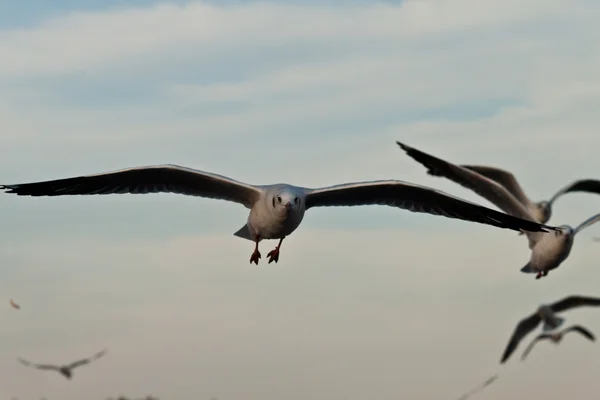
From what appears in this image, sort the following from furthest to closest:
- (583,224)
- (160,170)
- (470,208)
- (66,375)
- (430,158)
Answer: (583,224) → (430,158) → (66,375) → (470,208) → (160,170)

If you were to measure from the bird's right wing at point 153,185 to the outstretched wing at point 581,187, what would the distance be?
1079 centimetres

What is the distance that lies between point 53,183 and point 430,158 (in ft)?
26.6

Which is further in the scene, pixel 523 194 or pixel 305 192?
pixel 523 194

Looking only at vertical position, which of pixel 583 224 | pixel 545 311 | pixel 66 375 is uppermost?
pixel 583 224

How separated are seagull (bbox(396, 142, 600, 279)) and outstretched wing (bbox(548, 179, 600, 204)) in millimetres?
1591

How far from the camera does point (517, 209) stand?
2533 centimetres

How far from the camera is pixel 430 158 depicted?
24781 mm

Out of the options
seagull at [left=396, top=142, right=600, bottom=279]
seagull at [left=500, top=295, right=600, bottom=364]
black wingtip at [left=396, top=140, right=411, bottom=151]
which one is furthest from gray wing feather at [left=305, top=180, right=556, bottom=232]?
seagull at [left=500, top=295, right=600, bottom=364]

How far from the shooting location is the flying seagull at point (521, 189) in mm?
27281

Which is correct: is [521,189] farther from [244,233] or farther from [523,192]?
[244,233]

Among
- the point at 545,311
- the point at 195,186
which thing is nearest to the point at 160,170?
the point at 195,186

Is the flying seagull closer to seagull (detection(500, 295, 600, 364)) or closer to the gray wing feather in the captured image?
seagull (detection(500, 295, 600, 364))

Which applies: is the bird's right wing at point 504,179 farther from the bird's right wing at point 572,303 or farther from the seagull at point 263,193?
the seagull at point 263,193

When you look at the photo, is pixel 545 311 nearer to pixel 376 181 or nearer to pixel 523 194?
pixel 523 194
